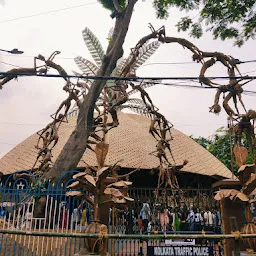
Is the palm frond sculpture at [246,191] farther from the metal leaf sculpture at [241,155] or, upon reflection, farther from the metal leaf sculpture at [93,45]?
the metal leaf sculpture at [93,45]

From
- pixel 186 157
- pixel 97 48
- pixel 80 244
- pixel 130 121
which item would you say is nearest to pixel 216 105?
pixel 80 244

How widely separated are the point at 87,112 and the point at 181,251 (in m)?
5.41

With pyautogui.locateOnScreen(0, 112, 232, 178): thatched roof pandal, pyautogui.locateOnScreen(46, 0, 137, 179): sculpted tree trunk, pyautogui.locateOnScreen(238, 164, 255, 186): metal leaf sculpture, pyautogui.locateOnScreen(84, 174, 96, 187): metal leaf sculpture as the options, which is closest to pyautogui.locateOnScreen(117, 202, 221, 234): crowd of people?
pyautogui.locateOnScreen(46, 0, 137, 179): sculpted tree trunk

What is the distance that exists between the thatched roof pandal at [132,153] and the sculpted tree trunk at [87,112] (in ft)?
23.5

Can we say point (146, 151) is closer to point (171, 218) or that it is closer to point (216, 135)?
point (171, 218)

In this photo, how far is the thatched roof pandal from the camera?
17172 mm

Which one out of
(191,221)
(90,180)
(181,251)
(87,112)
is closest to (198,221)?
(191,221)

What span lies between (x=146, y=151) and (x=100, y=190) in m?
13.4

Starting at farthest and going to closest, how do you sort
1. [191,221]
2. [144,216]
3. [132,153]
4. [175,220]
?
[132,153], [144,216], [191,221], [175,220]

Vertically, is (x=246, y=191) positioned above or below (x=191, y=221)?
above

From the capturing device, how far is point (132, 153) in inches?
708

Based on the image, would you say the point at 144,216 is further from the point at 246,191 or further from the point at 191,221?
the point at 246,191

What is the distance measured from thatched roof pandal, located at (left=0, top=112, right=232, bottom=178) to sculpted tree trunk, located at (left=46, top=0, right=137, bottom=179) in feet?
23.5

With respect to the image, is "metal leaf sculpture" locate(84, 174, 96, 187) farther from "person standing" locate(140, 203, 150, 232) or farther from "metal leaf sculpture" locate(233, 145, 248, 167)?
"person standing" locate(140, 203, 150, 232)
